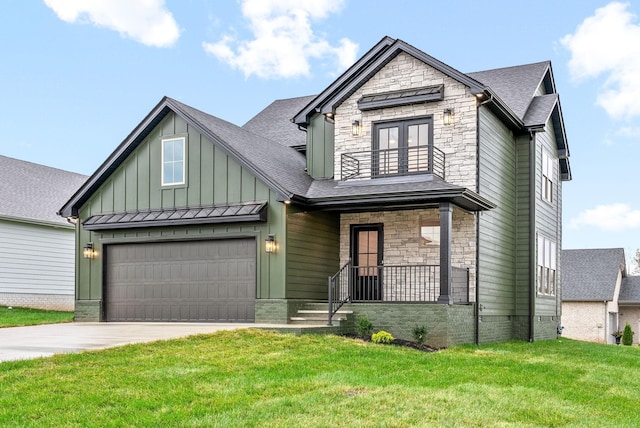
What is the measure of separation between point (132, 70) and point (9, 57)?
4887 mm

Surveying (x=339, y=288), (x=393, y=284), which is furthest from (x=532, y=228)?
(x=339, y=288)

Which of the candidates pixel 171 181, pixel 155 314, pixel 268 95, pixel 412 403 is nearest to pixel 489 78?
pixel 268 95

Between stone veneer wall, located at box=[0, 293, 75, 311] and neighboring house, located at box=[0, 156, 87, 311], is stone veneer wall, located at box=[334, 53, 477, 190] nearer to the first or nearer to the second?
neighboring house, located at box=[0, 156, 87, 311]

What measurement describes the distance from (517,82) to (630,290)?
2036cm

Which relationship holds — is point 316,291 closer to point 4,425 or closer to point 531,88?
point 531,88

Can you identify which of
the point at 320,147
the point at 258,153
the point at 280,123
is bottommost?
the point at 258,153

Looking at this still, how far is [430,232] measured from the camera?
17672 mm

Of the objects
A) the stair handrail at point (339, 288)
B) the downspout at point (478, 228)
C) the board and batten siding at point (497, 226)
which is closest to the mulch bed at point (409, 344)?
the stair handrail at point (339, 288)

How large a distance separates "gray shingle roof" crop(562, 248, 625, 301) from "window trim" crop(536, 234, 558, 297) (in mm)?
12910

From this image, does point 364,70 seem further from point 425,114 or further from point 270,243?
point 270,243

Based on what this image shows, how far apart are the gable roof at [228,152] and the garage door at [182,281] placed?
5.15 ft

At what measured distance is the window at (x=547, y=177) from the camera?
21812 mm

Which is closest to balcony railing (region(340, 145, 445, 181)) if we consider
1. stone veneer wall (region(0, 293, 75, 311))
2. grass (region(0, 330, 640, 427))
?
grass (region(0, 330, 640, 427))

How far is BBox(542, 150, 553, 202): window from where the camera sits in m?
21.8
